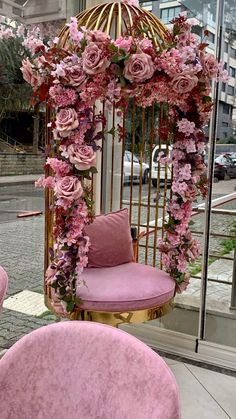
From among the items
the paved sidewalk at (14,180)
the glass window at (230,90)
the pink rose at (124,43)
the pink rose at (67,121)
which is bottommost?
the paved sidewalk at (14,180)

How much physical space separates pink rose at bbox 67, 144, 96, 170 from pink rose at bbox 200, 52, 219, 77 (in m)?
0.60

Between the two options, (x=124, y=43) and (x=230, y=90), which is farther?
(x=230, y=90)

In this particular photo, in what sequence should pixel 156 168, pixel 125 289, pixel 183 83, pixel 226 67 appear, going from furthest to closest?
pixel 156 168 < pixel 226 67 < pixel 125 289 < pixel 183 83

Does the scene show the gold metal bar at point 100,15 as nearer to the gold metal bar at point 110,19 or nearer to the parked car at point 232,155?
the gold metal bar at point 110,19

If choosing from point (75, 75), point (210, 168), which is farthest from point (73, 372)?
point (210, 168)

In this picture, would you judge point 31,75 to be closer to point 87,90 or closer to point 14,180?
point 87,90

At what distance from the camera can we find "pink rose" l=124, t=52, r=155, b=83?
1556 millimetres

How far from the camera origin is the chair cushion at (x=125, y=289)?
70.1 inches

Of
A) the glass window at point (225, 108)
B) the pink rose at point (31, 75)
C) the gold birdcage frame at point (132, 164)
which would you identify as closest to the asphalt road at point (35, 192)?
the gold birdcage frame at point (132, 164)

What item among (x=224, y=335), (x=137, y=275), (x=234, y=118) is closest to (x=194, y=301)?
(x=224, y=335)

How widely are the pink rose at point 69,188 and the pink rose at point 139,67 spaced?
18.8 inches

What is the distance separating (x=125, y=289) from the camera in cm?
183

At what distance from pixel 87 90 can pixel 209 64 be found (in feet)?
1.75

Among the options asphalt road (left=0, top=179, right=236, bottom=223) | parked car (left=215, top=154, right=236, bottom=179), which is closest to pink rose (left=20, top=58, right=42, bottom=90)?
asphalt road (left=0, top=179, right=236, bottom=223)
